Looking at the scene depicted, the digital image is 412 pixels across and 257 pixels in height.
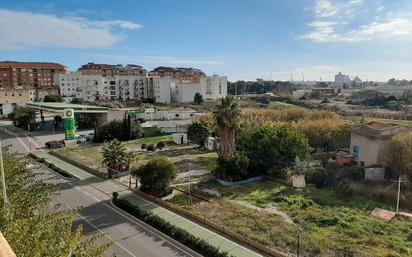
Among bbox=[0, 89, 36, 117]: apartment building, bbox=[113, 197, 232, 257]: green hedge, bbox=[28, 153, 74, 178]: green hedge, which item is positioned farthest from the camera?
bbox=[0, 89, 36, 117]: apartment building

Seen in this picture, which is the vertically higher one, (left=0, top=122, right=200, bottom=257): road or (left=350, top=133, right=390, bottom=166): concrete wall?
(left=350, top=133, right=390, bottom=166): concrete wall

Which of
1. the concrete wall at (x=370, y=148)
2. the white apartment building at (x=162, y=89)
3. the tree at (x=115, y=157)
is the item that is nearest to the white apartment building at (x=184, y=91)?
the white apartment building at (x=162, y=89)

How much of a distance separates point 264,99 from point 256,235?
417 feet

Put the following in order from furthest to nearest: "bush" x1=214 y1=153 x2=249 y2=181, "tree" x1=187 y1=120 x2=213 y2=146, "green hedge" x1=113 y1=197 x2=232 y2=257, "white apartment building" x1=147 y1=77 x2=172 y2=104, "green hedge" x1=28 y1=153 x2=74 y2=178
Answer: "white apartment building" x1=147 y1=77 x2=172 y2=104, "tree" x1=187 y1=120 x2=213 y2=146, "green hedge" x1=28 y1=153 x2=74 y2=178, "bush" x1=214 y1=153 x2=249 y2=181, "green hedge" x1=113 y1=197 x2=232 y2=257

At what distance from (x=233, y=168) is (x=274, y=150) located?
4867 millimetres

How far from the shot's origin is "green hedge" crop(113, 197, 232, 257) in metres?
20.1

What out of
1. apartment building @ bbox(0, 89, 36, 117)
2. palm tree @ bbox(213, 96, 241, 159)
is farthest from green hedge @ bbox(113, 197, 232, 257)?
apartment building @ bbox(0, 89, 36, 117)

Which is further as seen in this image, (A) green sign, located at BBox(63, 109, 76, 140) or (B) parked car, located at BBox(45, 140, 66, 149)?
(A) green sign, located at BBox(63, 109, 76, 140)

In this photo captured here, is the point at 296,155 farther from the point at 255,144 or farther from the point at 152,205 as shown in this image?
the point at 152,205

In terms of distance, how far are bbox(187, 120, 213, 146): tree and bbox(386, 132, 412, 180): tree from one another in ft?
87.7

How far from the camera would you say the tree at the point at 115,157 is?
120 ft

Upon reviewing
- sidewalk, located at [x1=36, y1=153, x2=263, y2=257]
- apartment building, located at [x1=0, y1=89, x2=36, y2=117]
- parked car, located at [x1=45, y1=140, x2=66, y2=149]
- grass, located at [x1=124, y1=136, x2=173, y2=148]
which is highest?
apartment building, located at [x1=0, y1=89, x2=36, y2=117]

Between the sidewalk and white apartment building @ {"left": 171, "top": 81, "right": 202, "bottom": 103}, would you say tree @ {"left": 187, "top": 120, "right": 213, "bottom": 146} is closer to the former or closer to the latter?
the sidewalk

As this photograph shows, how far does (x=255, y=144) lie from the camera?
122ft
